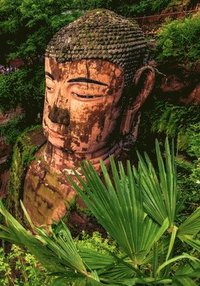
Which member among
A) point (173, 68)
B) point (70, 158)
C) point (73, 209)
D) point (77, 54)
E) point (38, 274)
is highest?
point (77, 54)

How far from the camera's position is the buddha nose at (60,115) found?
374cm

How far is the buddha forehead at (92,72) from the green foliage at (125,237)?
191 centimetres

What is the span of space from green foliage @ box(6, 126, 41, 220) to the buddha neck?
445 mm

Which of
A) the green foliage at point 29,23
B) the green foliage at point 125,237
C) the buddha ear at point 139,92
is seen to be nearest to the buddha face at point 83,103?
the buddha ear at point 139,92

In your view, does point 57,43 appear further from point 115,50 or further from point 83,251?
point 83,251

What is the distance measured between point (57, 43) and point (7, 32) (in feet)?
5.29

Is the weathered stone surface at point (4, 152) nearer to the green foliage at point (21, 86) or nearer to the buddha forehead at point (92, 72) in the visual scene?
the green foliage at point (21, 86)

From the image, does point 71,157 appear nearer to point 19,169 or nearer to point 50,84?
point 50,84

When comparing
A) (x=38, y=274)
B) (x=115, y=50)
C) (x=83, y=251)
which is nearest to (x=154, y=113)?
(x=115, y=50)

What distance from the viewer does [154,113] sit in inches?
185

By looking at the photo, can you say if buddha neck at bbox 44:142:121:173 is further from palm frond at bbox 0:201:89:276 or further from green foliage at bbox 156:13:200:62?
palm frond at bbox 0:201:89:276

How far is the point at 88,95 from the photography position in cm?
366

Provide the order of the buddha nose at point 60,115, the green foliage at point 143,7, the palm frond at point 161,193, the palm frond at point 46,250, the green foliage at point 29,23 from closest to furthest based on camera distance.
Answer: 1. the palm frond at point 46,250
2. the palm frond at point 161,193
3. the buddha nose at point 60,115
4. the green foliage at point 29,23
5. the green foliage at point 143,7

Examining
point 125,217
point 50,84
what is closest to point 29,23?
point 50,84
